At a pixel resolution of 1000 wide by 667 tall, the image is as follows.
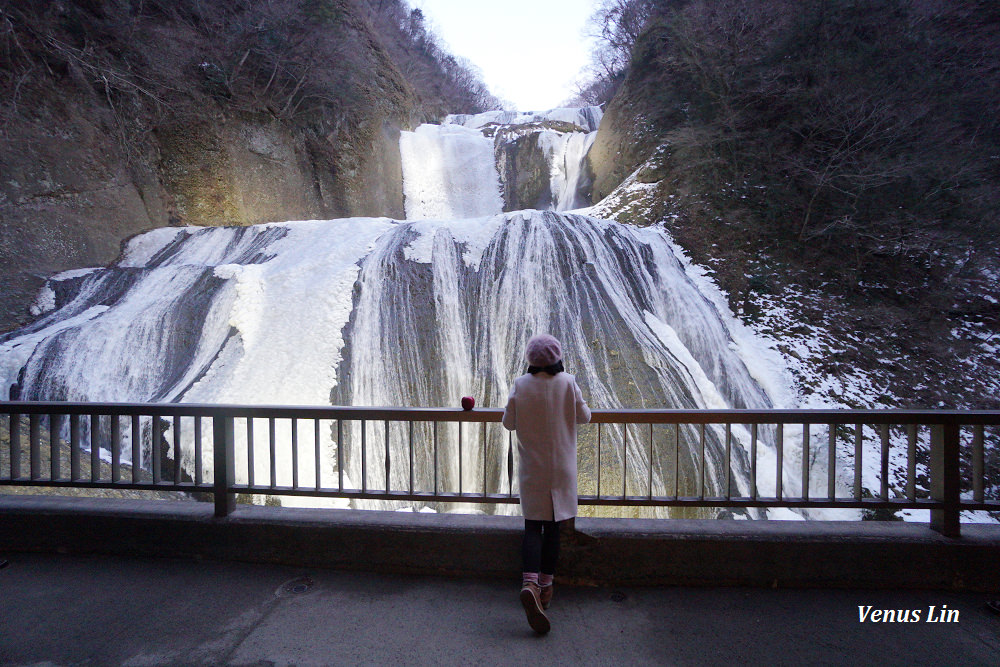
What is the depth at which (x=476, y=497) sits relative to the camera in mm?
3439

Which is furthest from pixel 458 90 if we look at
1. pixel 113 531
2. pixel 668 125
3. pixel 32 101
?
pixel 113 531

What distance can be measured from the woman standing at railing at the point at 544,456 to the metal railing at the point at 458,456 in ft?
1.73

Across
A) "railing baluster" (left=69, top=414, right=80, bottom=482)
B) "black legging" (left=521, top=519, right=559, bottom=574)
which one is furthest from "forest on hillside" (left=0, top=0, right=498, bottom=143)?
"black legging" (left=521, top=519, right=559, bottom=574)

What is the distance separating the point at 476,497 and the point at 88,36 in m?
15.7

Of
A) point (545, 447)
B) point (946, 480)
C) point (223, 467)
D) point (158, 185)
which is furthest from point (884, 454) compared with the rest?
point (158, 185)

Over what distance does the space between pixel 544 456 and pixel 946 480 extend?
2.69 meters

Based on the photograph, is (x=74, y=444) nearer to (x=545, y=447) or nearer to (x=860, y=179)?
(x=545, y=447)

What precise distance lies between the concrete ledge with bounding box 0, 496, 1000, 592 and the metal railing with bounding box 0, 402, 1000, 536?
6.4 inches

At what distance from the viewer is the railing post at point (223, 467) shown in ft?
11.4

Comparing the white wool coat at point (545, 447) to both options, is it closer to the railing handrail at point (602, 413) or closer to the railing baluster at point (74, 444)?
the railing handrail at point (602, 413)

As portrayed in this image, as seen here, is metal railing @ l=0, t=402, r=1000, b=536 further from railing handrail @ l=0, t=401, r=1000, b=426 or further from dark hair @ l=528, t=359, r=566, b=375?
dark hair @ l=528, t=359, r=566, b=375

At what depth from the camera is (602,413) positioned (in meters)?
3.26

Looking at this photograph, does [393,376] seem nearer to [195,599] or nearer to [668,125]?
[195,599]

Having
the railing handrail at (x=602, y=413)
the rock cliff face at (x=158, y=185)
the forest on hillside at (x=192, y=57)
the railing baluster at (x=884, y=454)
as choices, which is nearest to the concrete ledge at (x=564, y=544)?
the railing baluster at (x=884, y=454)
